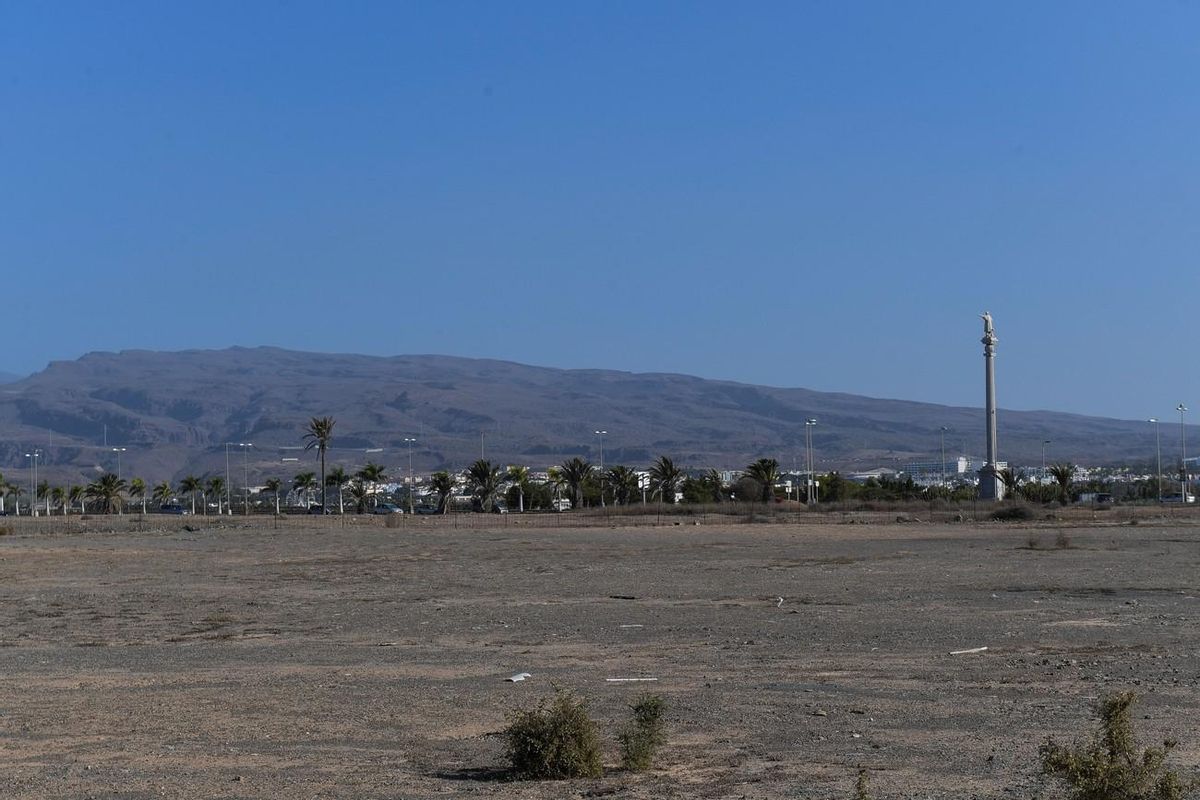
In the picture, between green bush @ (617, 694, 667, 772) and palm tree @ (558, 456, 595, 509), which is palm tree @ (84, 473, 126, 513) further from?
green bush @ (617, 694, 667, 772)

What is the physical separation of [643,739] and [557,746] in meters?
0.65

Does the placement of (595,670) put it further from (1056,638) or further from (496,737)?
(1056,638)

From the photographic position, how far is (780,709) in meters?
13.8

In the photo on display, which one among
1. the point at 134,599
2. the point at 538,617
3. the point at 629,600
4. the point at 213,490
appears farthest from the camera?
the point at 213,490

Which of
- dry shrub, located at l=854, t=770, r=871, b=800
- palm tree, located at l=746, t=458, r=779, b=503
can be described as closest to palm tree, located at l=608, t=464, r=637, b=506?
palm tree, located at l=746, t=458, r=779, b=503

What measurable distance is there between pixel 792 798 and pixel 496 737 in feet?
10.1

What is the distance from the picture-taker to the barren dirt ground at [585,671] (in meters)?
11.0

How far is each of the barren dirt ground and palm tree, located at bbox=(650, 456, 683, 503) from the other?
88.7 meters

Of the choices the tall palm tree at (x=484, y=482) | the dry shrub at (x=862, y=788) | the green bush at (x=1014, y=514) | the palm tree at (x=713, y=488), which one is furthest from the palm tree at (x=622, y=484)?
the dry shrub at (x=862, y=788)

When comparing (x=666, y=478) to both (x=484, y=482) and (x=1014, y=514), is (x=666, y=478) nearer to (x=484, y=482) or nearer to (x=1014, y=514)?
(x=484, y=482)

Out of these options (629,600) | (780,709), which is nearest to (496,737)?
(780,709)

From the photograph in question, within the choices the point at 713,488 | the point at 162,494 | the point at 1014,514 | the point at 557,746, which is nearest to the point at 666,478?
the point at 713,488

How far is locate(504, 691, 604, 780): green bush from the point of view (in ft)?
34.9

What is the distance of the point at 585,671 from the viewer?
17047 millimetres
